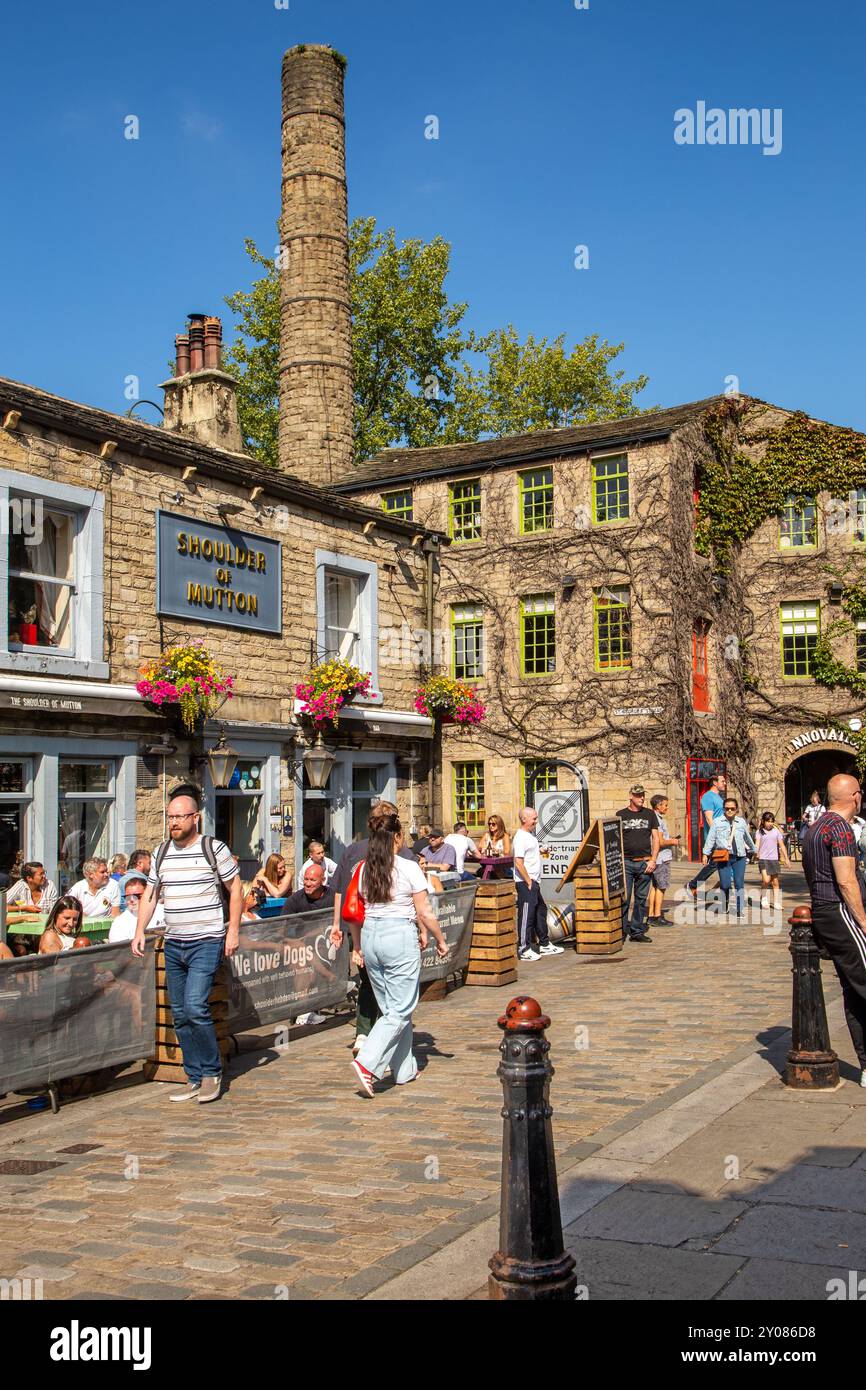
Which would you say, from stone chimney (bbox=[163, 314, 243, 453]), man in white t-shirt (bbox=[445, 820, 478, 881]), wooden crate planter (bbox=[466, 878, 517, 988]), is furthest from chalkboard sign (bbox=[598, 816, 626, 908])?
stone chimney (bbox=[163, 314, 243, 453])

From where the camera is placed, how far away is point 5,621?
13.7m

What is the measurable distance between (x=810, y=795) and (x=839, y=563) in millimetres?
6513

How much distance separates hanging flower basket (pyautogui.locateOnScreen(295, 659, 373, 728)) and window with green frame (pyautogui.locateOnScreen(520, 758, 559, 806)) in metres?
12.1

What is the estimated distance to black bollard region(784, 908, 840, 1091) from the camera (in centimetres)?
769

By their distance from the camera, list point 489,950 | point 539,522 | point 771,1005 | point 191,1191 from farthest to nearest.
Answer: point 539,522 < point 489,950 < point 771,1005 < point 191,1191

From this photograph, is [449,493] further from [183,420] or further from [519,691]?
[183,420]

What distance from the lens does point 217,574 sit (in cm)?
1644

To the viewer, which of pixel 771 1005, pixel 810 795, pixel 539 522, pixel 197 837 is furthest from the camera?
pixel 810 795

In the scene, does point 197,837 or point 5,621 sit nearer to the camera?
point 197,837

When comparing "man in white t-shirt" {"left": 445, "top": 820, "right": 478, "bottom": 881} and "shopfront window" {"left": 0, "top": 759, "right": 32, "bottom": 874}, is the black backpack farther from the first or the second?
"man in white t-shirt" {"left": 445, "top": 820, "right": 478, "bottom": 881}

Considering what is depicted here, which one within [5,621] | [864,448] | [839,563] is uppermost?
[864,448]

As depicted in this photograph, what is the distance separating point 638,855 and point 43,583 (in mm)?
7939
